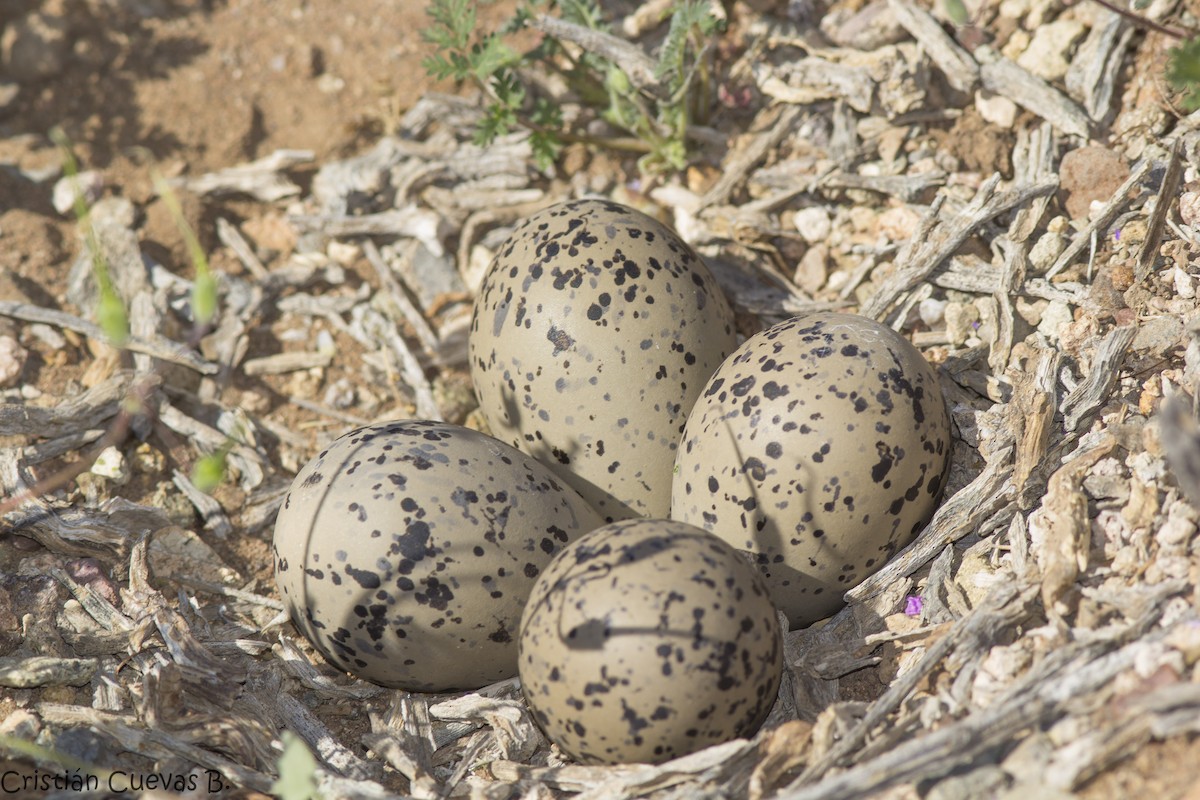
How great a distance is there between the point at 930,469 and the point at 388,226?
263 centimetres

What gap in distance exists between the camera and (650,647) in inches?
95.0

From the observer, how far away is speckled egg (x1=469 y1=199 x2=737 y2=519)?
3.05 meters

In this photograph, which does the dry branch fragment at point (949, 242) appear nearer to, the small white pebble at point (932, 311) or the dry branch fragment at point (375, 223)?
the small white pebble at point (932, 311)

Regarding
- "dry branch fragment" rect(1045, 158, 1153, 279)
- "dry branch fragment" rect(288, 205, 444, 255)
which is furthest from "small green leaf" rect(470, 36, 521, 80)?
"dry branch fragment" rect(1045, 158, 1153, 279)

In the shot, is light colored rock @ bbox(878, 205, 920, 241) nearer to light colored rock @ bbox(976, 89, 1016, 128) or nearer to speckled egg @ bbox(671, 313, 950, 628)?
light colored rock @ bbox(976, 89, 1016, 128)

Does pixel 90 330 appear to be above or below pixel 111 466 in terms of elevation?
above

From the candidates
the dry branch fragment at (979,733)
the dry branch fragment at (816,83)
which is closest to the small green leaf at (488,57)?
the dry branch fragment at (816,83)

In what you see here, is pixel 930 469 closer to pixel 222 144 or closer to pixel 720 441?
pixel 720 441

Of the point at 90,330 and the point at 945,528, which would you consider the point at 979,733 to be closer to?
the point at 945,528

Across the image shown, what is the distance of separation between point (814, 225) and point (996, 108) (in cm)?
84

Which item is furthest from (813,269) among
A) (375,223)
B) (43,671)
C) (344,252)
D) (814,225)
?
(43,671)

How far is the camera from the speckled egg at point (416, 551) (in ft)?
9.00

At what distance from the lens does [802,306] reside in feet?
12.5

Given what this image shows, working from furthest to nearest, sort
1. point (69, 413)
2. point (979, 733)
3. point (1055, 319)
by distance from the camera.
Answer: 1. point (69, 413)
2. point (1055, 319)
3. point (979, 733)
